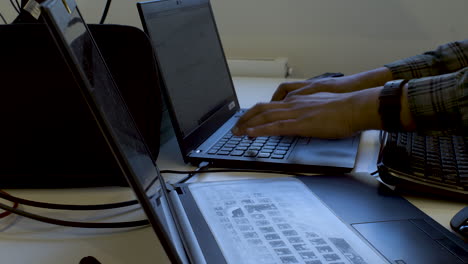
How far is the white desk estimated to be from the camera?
0.50 metres

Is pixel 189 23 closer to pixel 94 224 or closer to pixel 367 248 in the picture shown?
pixel 94 224

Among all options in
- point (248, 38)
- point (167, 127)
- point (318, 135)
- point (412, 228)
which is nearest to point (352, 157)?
point (318, 135)

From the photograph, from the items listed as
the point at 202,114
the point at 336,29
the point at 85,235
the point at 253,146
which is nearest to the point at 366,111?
the point at 253,146

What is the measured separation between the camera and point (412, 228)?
21.1 inches

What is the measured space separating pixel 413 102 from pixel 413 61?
16.2 inches

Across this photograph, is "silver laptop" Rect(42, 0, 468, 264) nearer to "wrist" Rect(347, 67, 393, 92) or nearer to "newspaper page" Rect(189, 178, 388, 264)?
"newspaper page" Rect(189, 178, 388, 264)

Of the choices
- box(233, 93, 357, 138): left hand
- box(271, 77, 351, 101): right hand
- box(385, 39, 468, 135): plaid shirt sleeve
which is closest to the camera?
box(385, 39, 468, 135): plaid shirt sleeve

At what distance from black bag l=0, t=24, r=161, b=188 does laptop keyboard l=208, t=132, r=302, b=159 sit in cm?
16

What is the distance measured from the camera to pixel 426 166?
2.18ft

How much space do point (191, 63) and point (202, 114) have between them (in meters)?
0.10

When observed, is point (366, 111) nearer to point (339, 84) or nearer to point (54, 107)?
point (339, 84)

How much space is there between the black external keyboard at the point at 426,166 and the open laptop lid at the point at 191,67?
0.34 m

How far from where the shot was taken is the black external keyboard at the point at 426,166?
623 millimetres

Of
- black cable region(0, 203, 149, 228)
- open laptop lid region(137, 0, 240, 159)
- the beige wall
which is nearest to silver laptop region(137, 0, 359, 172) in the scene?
open laptop lid region(137, 0, 240, 159)
